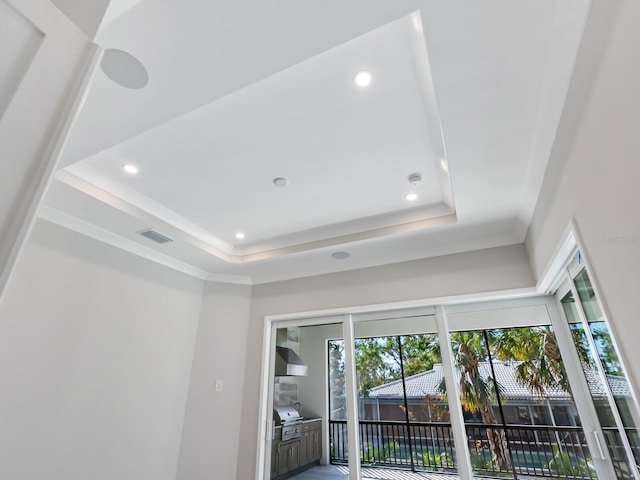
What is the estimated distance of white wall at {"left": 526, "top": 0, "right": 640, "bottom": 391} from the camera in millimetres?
1153

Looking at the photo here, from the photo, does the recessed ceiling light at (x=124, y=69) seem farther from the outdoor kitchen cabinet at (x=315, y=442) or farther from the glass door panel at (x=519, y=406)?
the outdoor kitchen cabinet at (x=315, y=442)

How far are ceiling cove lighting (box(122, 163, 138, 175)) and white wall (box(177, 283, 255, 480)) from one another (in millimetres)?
2043

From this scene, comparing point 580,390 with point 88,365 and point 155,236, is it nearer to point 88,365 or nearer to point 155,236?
point 155,236

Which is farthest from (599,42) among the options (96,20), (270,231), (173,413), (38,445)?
(173,413)

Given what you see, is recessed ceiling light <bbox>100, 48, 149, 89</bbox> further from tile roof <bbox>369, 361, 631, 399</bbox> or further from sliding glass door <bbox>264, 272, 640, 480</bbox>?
tile roof <bbox>369, 361, 631, 399</bbox>

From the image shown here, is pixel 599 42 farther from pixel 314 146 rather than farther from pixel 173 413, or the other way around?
pixel 173 413

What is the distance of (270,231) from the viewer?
12.0ft

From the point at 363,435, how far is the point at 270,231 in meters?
2.37

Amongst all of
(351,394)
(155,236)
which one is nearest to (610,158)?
(351,394)

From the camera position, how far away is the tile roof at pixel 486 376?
2.90 meters

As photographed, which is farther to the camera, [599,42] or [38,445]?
[38,445]

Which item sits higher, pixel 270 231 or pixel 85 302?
pixel 270 231

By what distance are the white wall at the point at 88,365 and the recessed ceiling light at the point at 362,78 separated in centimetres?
274

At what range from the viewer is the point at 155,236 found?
338cm
